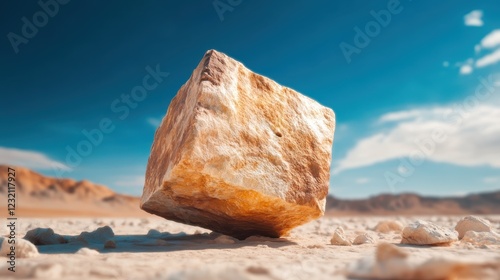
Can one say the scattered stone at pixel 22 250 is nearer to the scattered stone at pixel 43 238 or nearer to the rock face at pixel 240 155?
the scattered stone at pixel 43 238

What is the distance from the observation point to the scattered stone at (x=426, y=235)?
4.21 m

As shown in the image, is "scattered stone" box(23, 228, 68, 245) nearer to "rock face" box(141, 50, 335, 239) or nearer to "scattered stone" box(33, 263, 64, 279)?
"rock face" box(141, 50, 335, 239)

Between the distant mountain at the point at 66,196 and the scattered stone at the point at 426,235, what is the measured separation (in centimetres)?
3731

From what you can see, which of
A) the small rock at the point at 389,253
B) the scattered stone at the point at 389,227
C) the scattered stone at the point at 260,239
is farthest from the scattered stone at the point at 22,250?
the scattered stone at the point at 389,227

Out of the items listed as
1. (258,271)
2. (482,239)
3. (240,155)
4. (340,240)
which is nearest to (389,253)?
(258,271)

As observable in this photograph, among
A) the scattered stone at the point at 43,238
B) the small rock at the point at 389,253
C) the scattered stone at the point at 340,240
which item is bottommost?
the scattered stone at the point at 43,238

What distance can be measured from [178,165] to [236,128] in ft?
2.42

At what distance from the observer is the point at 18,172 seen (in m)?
41.7

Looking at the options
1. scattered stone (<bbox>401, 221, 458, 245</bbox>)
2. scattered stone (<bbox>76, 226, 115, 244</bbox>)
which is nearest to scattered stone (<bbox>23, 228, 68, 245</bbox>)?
scattered stone (<bbox>76, 226, 115, 244</bbox>)

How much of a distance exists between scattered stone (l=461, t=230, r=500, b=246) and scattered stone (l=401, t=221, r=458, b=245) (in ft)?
1.04

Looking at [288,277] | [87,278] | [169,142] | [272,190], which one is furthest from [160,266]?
[169,142]

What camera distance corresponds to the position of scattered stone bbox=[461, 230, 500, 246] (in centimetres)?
436

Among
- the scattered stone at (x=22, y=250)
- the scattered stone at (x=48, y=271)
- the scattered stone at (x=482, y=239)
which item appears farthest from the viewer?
the scattered stone at (x=482, y=239)

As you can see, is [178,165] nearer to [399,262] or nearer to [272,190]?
[272,190]
